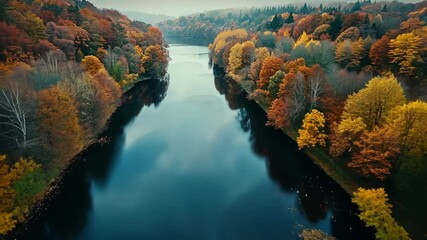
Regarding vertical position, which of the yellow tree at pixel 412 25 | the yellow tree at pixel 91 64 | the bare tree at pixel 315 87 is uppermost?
the yellow tree at pixel 412 25

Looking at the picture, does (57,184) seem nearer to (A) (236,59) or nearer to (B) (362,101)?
(B) (362,101)

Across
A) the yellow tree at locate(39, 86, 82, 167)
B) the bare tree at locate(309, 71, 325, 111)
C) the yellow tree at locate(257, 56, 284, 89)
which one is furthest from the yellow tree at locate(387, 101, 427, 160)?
the yellow tree at locate(39, 86, 82, 167)

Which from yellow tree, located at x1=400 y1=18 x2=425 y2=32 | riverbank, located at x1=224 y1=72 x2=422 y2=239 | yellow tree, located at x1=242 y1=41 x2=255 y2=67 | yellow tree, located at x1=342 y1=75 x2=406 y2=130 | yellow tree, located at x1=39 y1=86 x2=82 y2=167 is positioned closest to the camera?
riverbank, located at x1=224 y1=72 x2=422 y2=239

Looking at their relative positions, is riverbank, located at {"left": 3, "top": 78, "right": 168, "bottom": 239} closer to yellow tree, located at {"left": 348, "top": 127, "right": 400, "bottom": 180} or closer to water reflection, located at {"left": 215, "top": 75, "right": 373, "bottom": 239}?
water reflection, located at {"left": 215, "top": 75, "right": 373, "bottom": 239}

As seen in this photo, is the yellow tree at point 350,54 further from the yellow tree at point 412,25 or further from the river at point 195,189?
the river at point 195,189

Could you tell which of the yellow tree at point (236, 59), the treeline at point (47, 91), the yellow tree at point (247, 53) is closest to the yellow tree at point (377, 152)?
the treeline at point (47, 91)

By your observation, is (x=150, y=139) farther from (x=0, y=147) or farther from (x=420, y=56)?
(x=420, y=56)

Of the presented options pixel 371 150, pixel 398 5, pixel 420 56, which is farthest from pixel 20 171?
pixel 398 5
